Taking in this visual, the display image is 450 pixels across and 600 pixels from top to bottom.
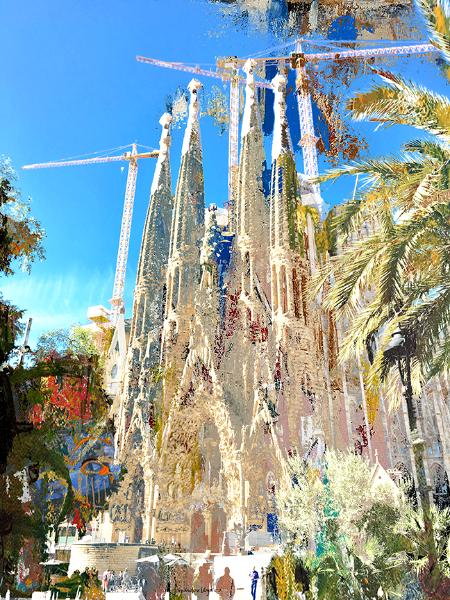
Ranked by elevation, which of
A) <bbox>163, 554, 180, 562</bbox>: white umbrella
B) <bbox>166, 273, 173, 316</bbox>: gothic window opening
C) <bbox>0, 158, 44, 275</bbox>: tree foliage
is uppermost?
<bbox>166, 273, 173, 316</bbox>: gothic window opening

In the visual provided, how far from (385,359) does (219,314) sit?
861cm

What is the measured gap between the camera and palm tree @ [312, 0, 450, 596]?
21.4ft

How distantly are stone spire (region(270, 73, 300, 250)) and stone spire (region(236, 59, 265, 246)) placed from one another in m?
0.65

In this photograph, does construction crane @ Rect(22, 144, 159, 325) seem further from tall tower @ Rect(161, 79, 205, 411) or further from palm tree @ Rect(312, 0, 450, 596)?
palm tree @ Rect(312, 0, 450, 596)

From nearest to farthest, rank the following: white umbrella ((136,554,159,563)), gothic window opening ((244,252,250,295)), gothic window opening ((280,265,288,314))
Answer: white umbrella ((136,554,159,563)), gothic window opening ((280,265,288,314)), gothic window opening ((244,252,250,295))

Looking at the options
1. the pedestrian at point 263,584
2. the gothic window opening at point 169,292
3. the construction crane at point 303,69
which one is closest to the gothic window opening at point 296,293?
the construction crane at point 303,69

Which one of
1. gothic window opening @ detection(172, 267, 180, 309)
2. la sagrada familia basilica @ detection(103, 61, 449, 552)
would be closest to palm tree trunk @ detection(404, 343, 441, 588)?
la sagrada familia basilica @ detection(103, 61, 449, 552)

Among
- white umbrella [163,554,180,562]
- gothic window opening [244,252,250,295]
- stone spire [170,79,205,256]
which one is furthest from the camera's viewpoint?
stone spire [170,79,205,256]

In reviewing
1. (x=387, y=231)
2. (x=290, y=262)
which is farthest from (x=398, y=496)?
(x=290, y=262)

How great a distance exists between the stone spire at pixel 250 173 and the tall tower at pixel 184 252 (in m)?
1.85

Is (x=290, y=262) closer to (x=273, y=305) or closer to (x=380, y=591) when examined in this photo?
(x=273, y=305)

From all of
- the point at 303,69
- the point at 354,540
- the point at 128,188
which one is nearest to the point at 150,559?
the point at 354,540

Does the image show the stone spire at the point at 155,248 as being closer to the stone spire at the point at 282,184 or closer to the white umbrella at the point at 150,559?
the stone spire at the point at 282,184

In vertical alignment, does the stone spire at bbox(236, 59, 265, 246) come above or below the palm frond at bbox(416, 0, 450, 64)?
above
